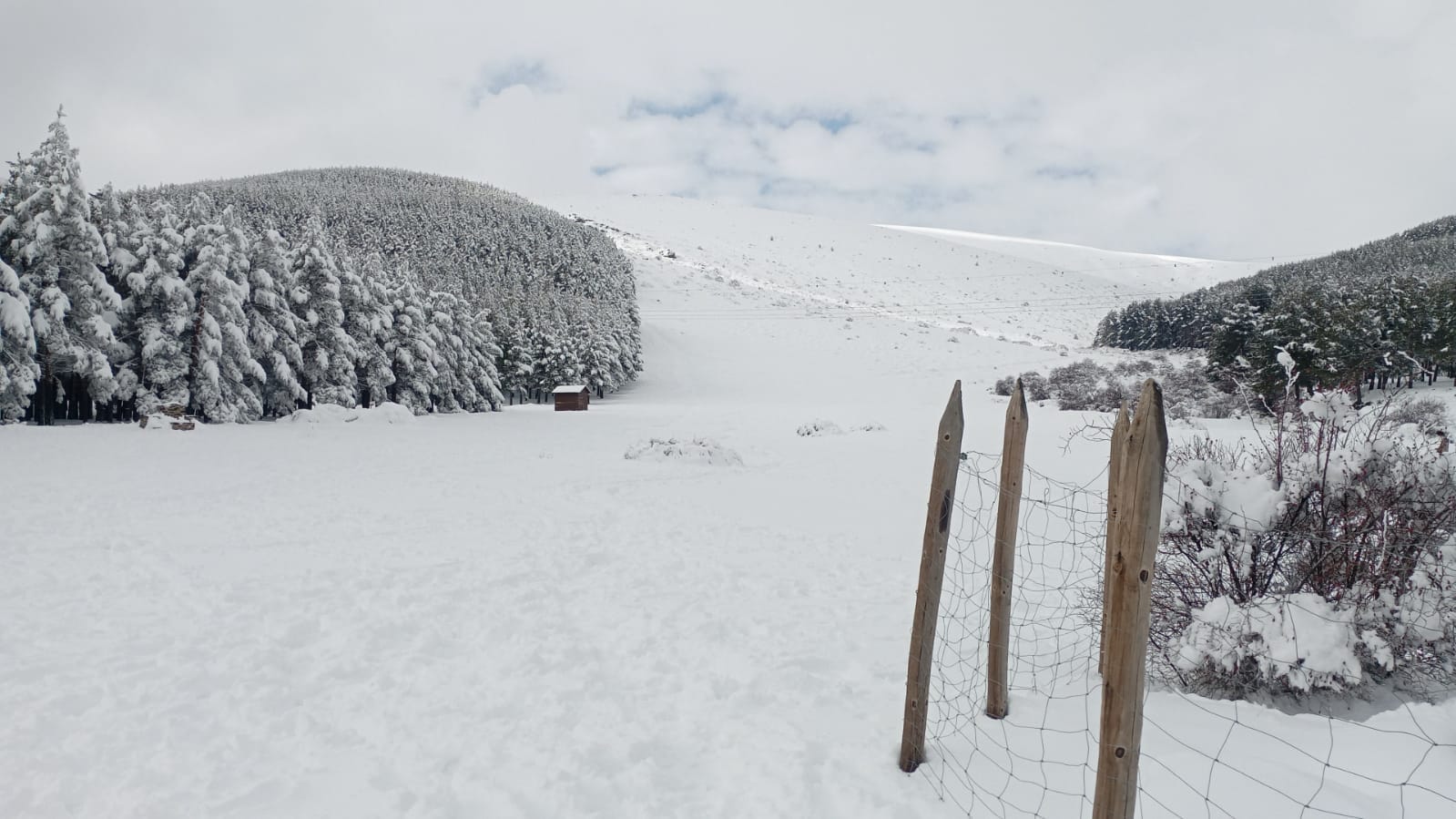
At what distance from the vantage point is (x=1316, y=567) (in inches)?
169

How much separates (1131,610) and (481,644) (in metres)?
5.27

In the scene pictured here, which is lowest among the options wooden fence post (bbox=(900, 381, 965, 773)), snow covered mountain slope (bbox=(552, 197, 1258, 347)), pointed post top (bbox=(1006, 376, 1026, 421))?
wooden fence post (bbox=(900, 381, 965, 773))

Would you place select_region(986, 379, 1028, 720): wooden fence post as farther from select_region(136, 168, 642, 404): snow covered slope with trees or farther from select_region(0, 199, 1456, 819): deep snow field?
select_region(136, 168, 642, 404): snow covered slope with trees

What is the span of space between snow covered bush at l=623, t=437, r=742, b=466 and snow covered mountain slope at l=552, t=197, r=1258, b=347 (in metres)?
58.6

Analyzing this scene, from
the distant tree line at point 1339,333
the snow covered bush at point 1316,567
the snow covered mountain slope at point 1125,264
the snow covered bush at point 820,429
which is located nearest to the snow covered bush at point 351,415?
the snow covered bush at point 820,429

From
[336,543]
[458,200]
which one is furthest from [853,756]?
[458,200]

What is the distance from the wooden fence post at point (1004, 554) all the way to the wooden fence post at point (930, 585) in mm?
440

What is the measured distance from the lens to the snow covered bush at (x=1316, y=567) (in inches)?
158

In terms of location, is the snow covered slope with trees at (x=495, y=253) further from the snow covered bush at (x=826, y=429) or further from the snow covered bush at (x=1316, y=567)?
the snow covered bush at (x=1316, y=567)

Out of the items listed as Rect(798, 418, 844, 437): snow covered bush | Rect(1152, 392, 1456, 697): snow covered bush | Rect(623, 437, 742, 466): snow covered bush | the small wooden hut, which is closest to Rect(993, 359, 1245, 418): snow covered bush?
Rect(798, 418, 844, 437): snow covered bush

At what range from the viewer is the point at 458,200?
107375 mm

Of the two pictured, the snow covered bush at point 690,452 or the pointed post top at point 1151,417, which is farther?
the snow covered bush at point 690,452

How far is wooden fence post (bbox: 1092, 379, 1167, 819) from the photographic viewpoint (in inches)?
95.6

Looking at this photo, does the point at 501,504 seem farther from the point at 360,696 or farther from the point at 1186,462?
the point at 1186,462
